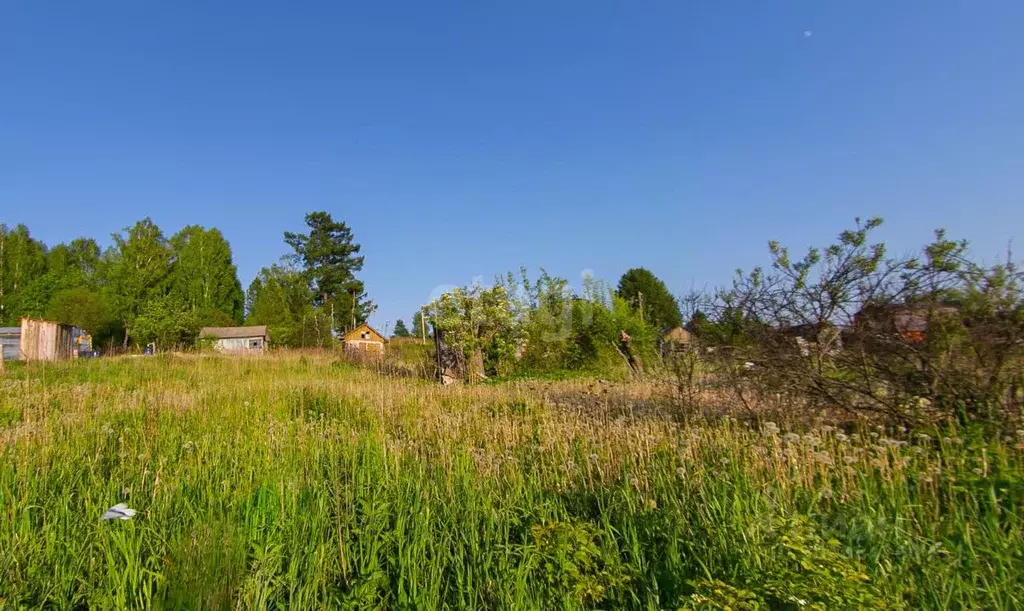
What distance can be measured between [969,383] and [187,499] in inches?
217

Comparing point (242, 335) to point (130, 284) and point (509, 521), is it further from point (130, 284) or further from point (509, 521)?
point (509, 521)

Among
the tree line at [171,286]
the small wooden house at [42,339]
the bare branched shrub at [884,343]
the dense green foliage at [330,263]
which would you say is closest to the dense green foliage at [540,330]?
the bare branched shrub at [884,343]

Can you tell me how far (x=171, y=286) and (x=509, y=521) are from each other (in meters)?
48.5

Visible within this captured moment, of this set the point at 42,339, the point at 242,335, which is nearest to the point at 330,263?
the point at 242,335

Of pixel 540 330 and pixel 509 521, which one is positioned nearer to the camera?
pixel 509 521

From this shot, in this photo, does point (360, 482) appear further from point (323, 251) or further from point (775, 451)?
point (323, 251)

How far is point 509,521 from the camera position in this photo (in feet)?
8.46

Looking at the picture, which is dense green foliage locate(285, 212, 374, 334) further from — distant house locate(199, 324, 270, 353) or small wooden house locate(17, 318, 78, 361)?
small wooden house locate(17, 318, 78, 361)

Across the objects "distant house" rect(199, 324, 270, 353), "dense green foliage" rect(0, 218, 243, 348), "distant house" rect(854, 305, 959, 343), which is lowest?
"distant house" rect(854, 305, 959, 343)

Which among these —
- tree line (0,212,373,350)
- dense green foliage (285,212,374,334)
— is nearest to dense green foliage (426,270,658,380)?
tree line (0,212,373,350)

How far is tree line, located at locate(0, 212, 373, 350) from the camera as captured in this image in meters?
32.2

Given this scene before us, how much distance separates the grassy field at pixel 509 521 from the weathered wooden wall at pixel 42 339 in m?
18.3

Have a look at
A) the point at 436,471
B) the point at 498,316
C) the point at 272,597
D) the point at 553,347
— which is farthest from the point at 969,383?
the point at 553,347

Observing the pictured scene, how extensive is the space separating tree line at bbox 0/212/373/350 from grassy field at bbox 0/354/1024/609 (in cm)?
2691
